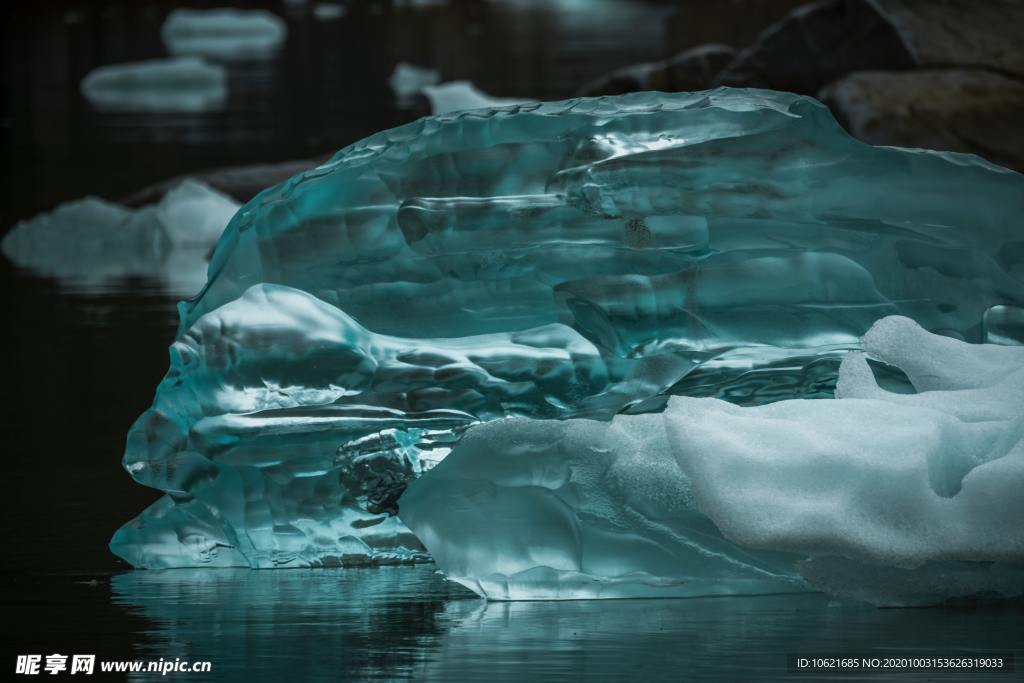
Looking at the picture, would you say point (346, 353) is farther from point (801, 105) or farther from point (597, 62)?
point (597, 62)

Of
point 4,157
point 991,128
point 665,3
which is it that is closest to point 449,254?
point 991,128

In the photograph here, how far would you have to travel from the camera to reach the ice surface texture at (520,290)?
363cm

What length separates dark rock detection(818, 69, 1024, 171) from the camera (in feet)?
32.1

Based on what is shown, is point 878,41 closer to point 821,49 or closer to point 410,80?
point 821,49

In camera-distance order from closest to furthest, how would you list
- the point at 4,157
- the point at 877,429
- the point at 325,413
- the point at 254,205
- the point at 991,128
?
the point at 877,429, the point at 325,413, the point at 254,205, the point at 991,128, the point at 4,157

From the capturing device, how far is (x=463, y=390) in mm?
3635

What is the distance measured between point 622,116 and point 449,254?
47 centimetres

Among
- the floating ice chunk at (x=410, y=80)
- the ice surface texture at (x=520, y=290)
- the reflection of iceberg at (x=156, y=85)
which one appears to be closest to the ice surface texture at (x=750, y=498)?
the ice surface texture at (x=520, y=290)

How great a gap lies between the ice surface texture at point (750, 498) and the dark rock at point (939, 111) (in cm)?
654

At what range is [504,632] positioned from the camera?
9.98ft

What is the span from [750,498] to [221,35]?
82.0ft

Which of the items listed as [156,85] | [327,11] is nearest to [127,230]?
[156,85]

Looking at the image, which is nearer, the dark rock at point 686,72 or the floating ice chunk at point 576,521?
the floating ice chunk at point 576,521

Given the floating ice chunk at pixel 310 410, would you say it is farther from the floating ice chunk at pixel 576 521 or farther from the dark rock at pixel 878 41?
the dark rock at pixel 878 41
